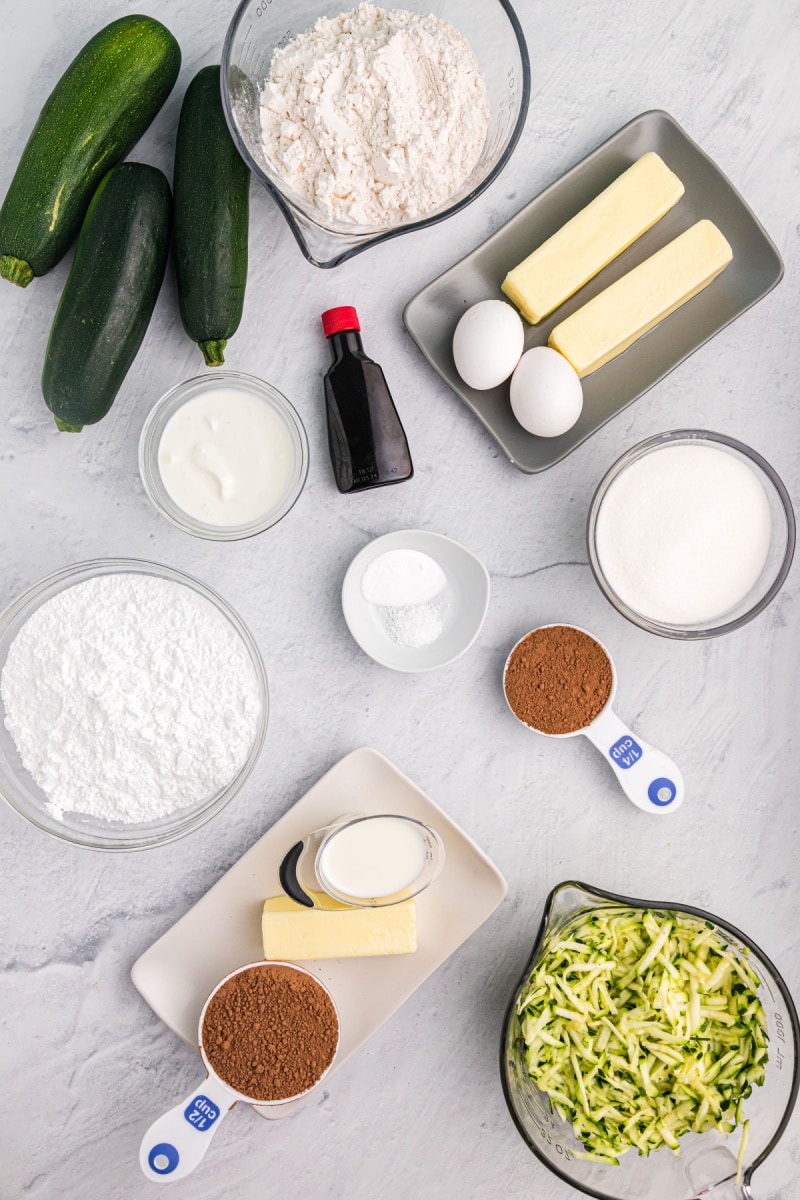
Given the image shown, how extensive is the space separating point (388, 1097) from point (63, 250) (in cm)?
143

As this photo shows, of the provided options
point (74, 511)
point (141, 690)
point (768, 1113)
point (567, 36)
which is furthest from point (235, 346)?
point (768, 1113)

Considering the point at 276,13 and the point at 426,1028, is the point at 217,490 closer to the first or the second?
the point at 276,13

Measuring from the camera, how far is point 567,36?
1.34 metres

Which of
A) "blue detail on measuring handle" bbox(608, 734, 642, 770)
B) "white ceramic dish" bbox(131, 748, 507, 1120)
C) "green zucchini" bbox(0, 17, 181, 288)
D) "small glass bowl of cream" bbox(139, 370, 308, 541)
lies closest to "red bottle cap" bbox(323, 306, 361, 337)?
"small glass bowl of cream" bbox(139, 370, 308, 541)

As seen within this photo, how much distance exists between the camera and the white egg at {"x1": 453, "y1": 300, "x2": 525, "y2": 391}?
1.23 meters

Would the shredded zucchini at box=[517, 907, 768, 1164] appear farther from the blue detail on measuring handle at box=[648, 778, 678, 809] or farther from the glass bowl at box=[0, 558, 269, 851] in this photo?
the glass bowl at box=[0, 558, 269, 851]

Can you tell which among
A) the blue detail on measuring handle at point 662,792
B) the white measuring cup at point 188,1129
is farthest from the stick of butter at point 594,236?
the white measuring cup at point 188,1129

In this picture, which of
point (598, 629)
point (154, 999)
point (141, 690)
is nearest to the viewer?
point (141, 690)

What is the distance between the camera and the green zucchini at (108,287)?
3.73 ft

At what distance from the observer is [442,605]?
1.32 m

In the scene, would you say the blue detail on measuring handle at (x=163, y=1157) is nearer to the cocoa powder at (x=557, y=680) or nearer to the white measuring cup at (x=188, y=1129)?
the white measuring cup at (x=188, y=1129)

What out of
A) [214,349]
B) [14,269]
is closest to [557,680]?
[214,349]

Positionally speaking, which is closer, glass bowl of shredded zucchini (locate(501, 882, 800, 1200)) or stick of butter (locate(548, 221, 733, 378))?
glass bowl of shredded zucchini (locate(501, 882, 800, 1200))

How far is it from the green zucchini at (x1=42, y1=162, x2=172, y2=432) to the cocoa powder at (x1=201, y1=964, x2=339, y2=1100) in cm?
90
